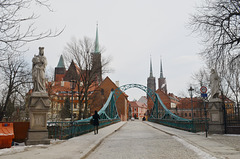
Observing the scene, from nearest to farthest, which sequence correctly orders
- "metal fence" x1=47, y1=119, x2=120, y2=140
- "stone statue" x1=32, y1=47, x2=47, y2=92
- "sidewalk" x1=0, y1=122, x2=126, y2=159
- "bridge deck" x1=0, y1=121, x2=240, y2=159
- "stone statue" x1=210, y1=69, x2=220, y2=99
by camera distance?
"sidewalk" x1=0, y1=122, x2=126, y2=159
"bridge deck" x1=0, y1=121, x2=240, y2=159
"stone statue" x1=32, y1=47, x2=47, y2=92
"metal fence" x1=47, y1=119, x2=120, y2=140
"stone statue" x1=210, y1=69, x2=220, y2=99

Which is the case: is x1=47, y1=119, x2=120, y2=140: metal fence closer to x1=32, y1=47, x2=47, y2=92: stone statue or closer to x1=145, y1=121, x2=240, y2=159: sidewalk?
x1=32, y1=47, x2=47, y2=92: stone statue

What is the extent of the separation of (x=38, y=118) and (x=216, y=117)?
9752 millimetres

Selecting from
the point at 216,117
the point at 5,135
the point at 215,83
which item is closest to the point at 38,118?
the point at 5,135

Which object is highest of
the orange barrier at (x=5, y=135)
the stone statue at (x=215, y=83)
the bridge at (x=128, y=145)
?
the stone statue at (x=215, y=83)

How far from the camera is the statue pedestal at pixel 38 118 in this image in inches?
371

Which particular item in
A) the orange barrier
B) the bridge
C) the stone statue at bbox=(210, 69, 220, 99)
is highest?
the stone statue at bbox=(210, 69, 220, 99)

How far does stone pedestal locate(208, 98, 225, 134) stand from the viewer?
45.3 feet

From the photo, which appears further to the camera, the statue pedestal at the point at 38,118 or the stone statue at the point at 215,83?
A: the stone statue at the point at 215,83

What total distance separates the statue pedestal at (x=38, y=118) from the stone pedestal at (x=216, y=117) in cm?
930

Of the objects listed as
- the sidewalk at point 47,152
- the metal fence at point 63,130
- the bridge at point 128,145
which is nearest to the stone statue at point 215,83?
the bridge at point 128,145

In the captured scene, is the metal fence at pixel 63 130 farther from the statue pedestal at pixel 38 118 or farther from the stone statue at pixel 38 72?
the stone statue at pixel 38 72

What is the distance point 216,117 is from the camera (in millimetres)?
13938

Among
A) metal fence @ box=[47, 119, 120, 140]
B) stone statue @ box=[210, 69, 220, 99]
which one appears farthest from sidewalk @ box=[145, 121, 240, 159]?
metal fence @ box=[47, 119, 120, 140]

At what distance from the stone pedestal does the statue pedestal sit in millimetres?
9298
